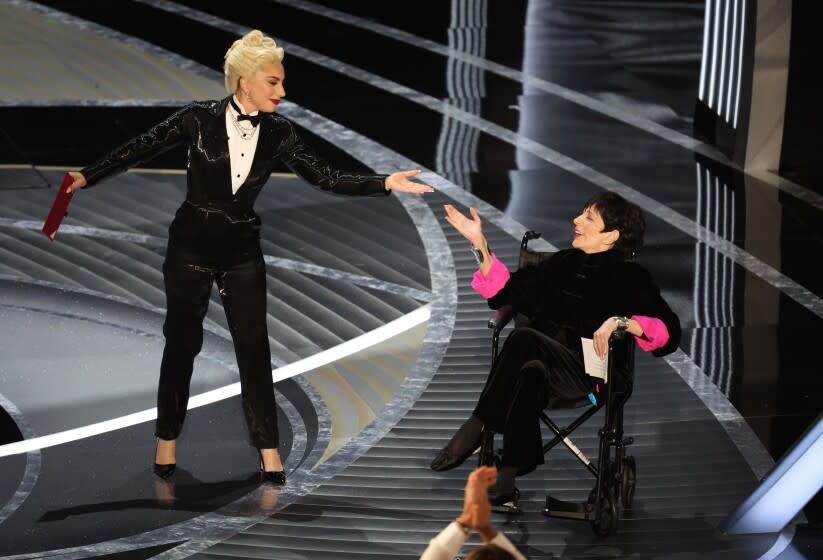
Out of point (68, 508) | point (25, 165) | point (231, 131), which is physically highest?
point (231, 131)

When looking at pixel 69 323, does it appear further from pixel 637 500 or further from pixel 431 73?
pixel 431 73

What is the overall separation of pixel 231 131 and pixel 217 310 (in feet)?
7.52

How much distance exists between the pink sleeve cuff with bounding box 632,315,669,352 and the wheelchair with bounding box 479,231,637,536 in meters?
0.05

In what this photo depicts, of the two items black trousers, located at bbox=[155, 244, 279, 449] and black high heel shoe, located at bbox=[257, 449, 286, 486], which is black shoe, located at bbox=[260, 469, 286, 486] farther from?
black trousers, located at bbox=[155, 244, 279, 449]

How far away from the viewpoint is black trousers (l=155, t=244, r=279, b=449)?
5309 millimetres

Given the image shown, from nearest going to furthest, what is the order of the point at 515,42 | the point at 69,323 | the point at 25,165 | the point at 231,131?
1. the point at 231,131
2. the point at 69,323
3. the point at 25,165
4. the point at 515,42

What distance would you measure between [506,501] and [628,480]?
478mm

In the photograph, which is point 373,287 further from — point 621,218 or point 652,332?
point 652,332

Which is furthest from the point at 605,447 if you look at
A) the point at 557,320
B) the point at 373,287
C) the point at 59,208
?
the point at 373,287

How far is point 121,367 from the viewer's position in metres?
6.73

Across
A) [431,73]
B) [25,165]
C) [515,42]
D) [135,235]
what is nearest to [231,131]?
[135,235]

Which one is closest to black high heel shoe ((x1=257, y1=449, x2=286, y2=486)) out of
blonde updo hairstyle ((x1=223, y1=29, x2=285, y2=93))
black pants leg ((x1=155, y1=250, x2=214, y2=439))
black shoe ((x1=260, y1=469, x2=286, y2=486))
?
black shoe ((x1=260, y1=469, x2=286, y2=486))

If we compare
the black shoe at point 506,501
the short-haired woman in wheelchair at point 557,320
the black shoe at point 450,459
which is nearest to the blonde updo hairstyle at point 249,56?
the short-haired woman in wheelchair at point 557,320

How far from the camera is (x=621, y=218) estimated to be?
5.19 m
